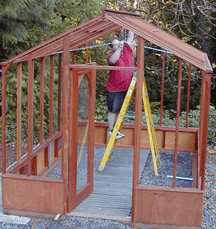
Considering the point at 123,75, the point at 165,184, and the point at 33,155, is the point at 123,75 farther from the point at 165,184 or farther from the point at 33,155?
the point at 33,155

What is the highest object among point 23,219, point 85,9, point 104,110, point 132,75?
point 85,9

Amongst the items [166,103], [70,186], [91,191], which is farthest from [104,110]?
[70,186]

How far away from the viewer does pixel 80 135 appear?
481 cm

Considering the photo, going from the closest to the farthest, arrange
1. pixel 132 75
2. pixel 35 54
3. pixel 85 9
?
pixel 35 54, pixel 132 75, pixel 85 9

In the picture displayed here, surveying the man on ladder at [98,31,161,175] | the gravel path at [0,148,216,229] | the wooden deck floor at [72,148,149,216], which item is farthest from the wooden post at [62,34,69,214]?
the man on ladder at [98,31,161,175]

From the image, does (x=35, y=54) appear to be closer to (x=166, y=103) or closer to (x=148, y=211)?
(x=148, y=211)

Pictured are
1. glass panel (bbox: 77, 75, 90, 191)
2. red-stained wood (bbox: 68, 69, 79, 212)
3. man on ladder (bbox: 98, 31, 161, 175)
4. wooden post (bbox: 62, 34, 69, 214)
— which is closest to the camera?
wooden post (bbox: 62, 34, 69, 214)

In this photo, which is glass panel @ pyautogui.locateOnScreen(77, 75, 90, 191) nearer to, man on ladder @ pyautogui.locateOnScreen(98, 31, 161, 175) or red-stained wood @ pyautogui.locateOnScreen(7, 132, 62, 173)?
red-stained wood @ pyautogui.locateOnScreen(7, 132, 62, 173)

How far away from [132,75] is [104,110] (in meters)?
4.31

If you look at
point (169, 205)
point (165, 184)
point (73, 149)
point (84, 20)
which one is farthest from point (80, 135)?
point (84, 20)

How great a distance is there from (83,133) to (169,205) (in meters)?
1.40

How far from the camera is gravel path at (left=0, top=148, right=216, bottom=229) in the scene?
439 centimetres

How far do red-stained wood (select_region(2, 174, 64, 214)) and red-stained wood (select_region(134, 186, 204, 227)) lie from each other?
37.6 inches

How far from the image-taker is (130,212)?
4.75 m
